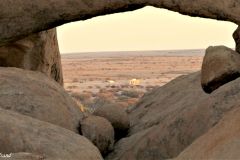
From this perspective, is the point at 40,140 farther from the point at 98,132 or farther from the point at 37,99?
the point at 98,132

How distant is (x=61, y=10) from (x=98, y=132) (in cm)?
254

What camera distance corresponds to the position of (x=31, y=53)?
42.9ft

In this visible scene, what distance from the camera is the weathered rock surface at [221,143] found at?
6.35m

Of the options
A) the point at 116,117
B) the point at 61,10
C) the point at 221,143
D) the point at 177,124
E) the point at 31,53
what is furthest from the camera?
the point at 31,53

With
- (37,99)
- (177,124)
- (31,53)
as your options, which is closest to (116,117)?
(177,124)

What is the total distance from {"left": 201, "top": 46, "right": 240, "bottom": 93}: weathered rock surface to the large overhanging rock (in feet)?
2.55

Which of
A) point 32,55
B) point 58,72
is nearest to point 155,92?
point 58,72

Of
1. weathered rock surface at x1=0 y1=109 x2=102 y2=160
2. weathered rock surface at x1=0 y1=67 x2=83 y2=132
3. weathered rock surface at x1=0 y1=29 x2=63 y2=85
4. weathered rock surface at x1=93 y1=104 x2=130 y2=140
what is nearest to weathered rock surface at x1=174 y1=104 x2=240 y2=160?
weathered rock surface at x1=0 y1=109 x2=102 y2=160

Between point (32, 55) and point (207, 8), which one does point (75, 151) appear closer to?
point (207, 8)

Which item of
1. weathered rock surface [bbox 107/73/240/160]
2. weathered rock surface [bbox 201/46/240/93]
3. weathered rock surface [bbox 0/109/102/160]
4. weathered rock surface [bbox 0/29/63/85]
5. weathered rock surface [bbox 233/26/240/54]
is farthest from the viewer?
weathered rock surface [bbox 0/29/63/85]

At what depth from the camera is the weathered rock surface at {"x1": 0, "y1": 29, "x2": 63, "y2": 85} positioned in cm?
1288

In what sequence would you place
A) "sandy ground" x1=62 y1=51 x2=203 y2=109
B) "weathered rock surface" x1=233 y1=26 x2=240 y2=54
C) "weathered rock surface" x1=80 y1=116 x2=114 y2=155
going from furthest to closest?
1. "sandy ground" x1=62 y1=51 x2=203 y2=109
2. "weathered rock surface" x1=233 y1=26 x2=240 y2=54
3. "weathered rock surface" x1=80 y1=116 x2=114 y2=155

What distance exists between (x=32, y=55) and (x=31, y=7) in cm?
238

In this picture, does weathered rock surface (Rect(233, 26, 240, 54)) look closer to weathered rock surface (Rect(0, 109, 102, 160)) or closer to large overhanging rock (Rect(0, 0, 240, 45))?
large overhanging rock (Rect(0, 0, 240, 45))
